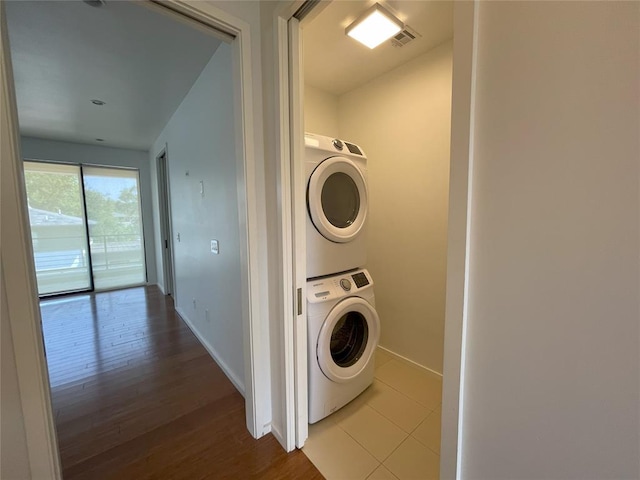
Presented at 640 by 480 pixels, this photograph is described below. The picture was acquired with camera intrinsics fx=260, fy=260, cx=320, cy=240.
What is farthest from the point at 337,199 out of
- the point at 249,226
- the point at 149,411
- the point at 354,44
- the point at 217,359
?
the point at 149,411

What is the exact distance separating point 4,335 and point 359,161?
1.79m

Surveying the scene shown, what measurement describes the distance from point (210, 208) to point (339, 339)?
4.84 feet

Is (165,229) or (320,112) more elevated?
(320,112)

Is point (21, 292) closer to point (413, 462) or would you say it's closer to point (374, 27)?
point (413, 462)

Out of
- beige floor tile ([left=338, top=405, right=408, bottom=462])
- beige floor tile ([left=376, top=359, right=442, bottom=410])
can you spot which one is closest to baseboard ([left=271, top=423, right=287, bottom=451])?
beige floor tile ([left=338, top=405, right=408, bottom=462])

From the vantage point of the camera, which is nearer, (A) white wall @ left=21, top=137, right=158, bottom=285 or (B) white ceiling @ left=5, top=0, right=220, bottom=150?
(B) white ceiling @ left=5, top=0, right=220, bottom=150

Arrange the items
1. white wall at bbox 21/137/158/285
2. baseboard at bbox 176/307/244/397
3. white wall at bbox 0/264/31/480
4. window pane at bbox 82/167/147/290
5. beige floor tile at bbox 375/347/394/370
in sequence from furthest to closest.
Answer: window pane at bbox 82/167/147/290, white wall at bbox 21/137/158/285, beige floor tile at bbox 375/347/394/370, baseboard at bbox 176/307/244/397, white wall at bbox 0/264/31/480

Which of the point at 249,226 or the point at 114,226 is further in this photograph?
the point at 114,226

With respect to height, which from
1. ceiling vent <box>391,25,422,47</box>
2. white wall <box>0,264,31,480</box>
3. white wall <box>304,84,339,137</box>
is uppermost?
ceiling vent <box>391,25,422,47</box>

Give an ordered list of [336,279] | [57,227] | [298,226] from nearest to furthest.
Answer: [298,226]
[336,279]
[57,227]

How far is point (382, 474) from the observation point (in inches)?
51.5

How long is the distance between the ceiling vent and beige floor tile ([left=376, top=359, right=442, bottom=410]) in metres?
2.48

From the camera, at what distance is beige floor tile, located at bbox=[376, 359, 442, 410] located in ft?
A: 6.04

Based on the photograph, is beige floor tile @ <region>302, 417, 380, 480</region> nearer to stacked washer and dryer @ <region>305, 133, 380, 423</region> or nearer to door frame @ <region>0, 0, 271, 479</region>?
stacked washer and dryer @ <region>305, 133, 380, 423</region>
